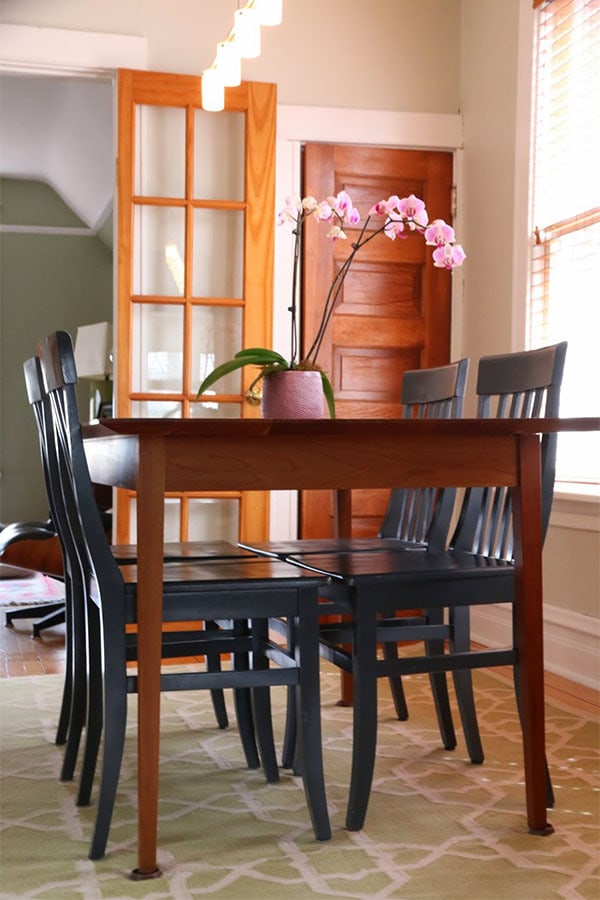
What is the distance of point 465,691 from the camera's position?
8.93 ft

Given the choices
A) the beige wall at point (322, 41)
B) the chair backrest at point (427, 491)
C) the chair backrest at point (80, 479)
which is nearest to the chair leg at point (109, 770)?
the chair backrest at point (80, 479)

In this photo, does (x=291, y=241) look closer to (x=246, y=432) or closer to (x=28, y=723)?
(x=28, y=723)

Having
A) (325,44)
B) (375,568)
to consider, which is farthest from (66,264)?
(375,568)

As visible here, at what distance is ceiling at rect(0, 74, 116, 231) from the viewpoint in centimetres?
687

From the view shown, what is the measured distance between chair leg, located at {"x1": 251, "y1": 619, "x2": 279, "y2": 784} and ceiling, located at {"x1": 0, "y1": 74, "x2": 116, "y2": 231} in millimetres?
4421

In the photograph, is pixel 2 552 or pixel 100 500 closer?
pixel 2 552

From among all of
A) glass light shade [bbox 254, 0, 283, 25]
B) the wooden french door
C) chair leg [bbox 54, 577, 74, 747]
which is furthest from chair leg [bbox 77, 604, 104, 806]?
the wooden french door

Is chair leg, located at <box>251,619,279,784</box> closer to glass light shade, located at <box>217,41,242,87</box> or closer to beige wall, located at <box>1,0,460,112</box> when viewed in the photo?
glass light shade, located at <box>217,41,242,87</box>

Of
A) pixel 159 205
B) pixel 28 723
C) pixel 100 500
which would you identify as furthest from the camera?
pixel 100 500

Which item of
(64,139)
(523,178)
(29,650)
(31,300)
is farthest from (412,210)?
(31,300)

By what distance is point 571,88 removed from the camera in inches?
157

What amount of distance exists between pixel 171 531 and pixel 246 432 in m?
2.49

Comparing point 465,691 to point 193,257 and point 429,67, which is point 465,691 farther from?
point 429,67

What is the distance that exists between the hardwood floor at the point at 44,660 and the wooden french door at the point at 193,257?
0.56 meters
